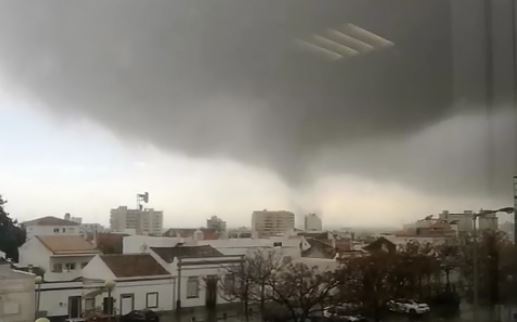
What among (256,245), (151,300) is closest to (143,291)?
(151,300)

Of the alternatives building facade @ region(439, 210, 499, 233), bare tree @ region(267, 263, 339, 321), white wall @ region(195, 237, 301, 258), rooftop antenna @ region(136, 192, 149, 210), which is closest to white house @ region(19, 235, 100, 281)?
rooftop antenna @ region(136, 192, 149, 210)

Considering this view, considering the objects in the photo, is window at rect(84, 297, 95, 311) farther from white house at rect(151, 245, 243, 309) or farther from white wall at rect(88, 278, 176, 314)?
white house at rect(151, 245, 243, 309)

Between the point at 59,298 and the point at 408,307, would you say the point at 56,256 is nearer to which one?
the point at 59,298

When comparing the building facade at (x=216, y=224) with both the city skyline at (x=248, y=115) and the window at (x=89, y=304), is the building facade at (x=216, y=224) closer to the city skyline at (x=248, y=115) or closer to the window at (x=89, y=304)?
the city skyline at (x=248, y=115)

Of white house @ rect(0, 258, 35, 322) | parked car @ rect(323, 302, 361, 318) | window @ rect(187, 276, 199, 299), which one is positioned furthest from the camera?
parked car @ rect(323, 302, 361, 318)

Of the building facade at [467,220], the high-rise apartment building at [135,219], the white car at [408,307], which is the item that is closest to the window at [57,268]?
the high-rise apartment building at [135,219]

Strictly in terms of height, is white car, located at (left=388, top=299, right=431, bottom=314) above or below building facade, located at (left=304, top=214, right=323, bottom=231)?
below

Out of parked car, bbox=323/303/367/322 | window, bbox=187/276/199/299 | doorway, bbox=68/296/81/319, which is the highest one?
window, bbox=187/276/199/299
